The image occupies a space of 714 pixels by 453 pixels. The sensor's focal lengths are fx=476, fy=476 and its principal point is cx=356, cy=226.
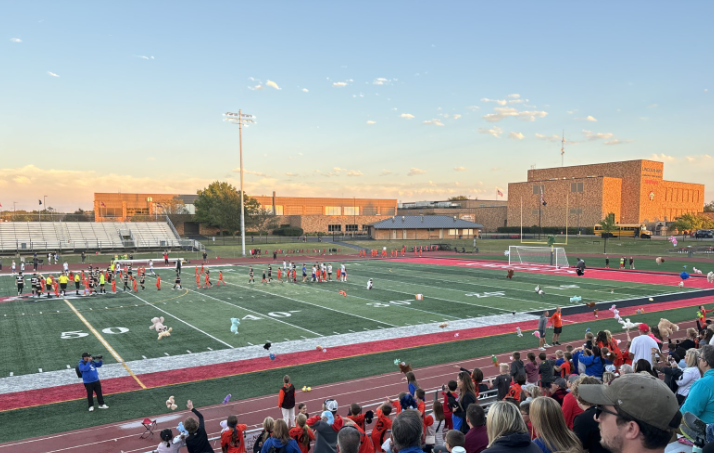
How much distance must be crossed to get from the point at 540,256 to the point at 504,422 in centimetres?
4650

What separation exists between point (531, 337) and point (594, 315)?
5.30 metres

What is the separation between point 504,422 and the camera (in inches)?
142

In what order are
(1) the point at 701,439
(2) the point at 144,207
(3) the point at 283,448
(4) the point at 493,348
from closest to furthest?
(1) the point at 701,439, (3) the point at 283,448, (4) the point at 493,348, (2) the point at 144,207

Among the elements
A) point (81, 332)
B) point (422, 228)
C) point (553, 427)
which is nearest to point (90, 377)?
point (81, 332)

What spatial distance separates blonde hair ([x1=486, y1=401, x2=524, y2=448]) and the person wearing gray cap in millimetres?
958

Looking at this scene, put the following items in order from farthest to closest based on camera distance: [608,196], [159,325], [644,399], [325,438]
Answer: [608,196]
[159,325]
[325,438]
[644,399]

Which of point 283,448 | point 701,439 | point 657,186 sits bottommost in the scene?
point 283,448

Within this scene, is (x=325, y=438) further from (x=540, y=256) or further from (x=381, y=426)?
(x=540, y=256)

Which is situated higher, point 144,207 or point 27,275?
point 144,207

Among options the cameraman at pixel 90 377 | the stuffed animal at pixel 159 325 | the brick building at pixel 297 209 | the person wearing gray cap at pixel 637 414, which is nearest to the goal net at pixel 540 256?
the stuffed animal at pixel 159 325

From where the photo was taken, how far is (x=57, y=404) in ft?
38.2

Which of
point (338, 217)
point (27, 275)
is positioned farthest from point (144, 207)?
point (27, 275)

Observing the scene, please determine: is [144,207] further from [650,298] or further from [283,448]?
[283,448]

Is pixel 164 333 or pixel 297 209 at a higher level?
pixel 297 209
